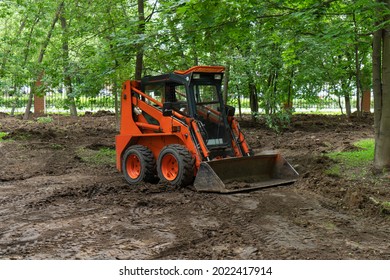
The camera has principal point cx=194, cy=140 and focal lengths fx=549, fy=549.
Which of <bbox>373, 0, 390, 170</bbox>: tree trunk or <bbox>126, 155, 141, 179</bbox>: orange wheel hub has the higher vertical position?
<bbox>373, 0, 390, 170</bbox>: tree trunk

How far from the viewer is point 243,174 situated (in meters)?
9.54

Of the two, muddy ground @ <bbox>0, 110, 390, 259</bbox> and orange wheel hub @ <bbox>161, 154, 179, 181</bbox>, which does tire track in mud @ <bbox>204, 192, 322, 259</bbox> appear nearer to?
muddy ground @ <bbox>0, 110, 390, 259</bbox>

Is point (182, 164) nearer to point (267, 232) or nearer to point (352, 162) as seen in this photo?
point (267, 232)

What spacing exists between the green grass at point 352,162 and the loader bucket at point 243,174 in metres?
1.09

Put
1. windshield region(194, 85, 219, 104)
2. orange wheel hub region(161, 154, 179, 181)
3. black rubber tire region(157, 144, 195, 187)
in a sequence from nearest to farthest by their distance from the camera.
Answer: black rubber tire region(157, 144, 195, 187), orange wheel hub region(161, 154, 179, 181), windshield region(194, 85, 219, 104)

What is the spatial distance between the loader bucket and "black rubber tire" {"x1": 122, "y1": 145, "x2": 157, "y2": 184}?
1333 mm

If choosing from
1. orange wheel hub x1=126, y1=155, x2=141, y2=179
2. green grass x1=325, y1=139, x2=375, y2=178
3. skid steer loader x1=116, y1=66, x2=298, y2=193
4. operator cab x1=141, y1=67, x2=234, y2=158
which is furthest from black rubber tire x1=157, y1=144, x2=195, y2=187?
green grass x1=325, y1=139, x2=375, y2=178

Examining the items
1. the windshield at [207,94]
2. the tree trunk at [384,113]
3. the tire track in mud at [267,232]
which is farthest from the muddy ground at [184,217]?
the windshield at [207,94]

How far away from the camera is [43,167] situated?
Answer: 1247 cm

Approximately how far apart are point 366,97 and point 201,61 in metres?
18.1

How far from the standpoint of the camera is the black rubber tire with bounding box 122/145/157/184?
32.9 ft

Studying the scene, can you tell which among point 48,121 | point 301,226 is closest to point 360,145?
point 301,226

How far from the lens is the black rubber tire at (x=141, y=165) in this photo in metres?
10.0

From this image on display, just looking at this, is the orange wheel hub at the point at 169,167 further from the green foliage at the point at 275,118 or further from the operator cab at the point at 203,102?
the green foliage at the point at 275,118
